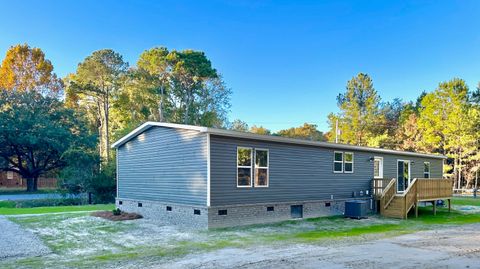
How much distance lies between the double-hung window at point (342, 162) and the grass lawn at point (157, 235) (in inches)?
85.7

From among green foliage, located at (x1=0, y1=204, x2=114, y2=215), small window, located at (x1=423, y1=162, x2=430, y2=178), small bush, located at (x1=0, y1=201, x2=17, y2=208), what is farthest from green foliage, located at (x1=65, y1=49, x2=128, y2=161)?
small window, located at (x1=423, y1=162, x2=430, y2=178)

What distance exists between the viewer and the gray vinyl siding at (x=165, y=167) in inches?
435

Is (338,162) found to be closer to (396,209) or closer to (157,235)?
(396,209)

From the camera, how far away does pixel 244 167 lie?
1159cm

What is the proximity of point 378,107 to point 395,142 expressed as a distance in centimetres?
417

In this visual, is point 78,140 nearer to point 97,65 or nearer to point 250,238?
point 97,65

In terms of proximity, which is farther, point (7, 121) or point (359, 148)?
point (7, 121)

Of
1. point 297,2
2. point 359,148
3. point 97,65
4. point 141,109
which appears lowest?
point 359,148

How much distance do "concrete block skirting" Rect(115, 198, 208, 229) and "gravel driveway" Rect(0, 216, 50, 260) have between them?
392 centimetres

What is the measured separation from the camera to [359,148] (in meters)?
15.2

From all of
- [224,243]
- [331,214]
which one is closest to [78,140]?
[331,214]

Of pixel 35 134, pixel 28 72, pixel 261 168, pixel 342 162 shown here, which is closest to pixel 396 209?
pixel 342 162

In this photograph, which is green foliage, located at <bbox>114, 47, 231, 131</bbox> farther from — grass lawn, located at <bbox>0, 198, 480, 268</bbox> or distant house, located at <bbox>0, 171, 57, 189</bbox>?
grass lawn, located at <bbox>0, 198, 480, 268</bbox>

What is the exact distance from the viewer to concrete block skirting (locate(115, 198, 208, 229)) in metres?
10.7
